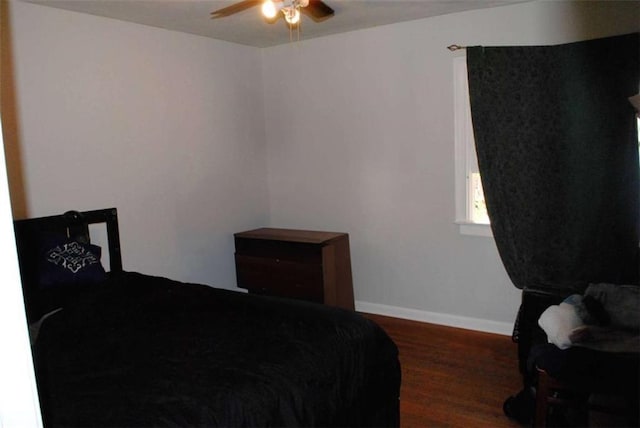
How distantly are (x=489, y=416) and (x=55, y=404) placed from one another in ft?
6.18

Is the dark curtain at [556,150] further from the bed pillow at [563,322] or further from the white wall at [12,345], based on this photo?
the white wall at [12,345]

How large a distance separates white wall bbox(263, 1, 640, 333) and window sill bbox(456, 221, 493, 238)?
0.14 feet

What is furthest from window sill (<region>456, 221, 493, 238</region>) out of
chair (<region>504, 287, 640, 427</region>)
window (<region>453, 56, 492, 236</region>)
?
chair (<region>504, 287, 640, 427</region>)

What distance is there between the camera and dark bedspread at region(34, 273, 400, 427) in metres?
1.47

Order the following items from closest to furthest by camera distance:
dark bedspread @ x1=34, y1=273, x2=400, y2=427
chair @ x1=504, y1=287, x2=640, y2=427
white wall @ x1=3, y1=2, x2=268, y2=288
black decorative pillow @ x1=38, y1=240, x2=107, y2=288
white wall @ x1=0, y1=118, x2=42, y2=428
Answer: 1. white wall @ x1=0, y1=118, x2=42, y2=428
2. chair @ x1=504, y1=287, x2=640, y2=427
3. dark bedspread @ x1=34, y1=273, x2=400, y2=427
4. black decorative pillow @ x1=38, y1=240, x2=107, y2=288
5. white wall @ x1=3, y1=2, x2=268, y2=288

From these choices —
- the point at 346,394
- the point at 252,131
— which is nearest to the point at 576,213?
the point at 346,394

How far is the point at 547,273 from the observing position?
3.00 meters

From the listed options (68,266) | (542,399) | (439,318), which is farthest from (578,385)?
(439,318)

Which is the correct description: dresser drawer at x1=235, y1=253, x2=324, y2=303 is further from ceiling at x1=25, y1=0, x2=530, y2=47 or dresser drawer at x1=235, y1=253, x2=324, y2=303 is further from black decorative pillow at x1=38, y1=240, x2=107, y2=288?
ceiling at x1=25, y1=0, x2=530, y2=47

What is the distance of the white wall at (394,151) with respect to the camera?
3322 millimetres

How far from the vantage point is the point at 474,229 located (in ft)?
11.1

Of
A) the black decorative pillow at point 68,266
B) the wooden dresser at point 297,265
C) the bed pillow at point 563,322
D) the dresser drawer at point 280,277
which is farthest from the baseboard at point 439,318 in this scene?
the black decorative pillow at point 68,266

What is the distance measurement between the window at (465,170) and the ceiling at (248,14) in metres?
0.46

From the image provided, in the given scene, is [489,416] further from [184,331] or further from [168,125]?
[168,125]
